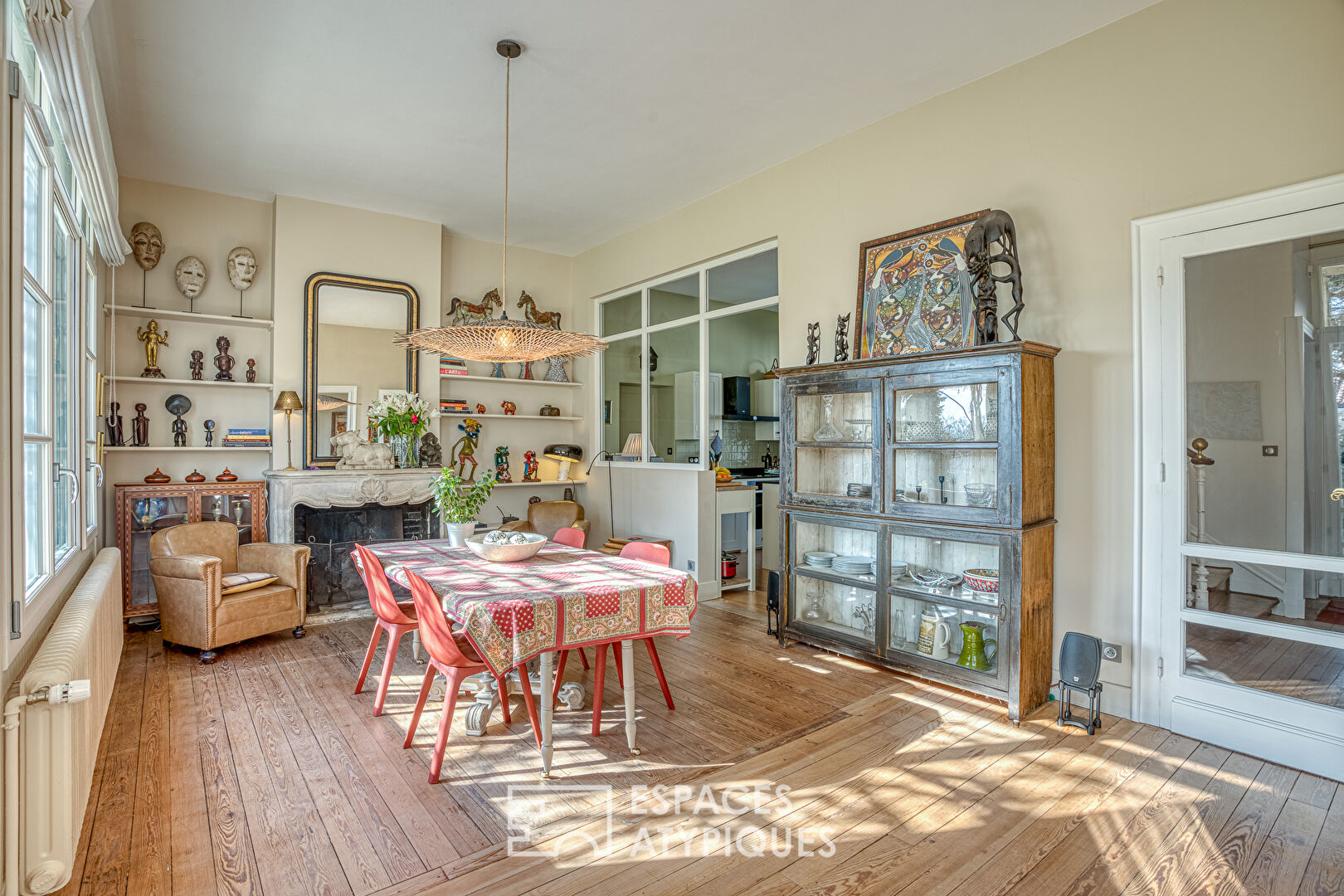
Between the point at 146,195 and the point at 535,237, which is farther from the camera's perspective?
the point at 535,237

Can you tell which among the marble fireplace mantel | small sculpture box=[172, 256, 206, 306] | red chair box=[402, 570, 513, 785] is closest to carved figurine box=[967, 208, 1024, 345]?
red chair box=[402, 570, 513, 785]

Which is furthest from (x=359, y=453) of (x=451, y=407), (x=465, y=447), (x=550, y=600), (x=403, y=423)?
(x=550, y=600)

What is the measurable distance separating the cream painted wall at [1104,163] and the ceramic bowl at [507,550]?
2590 mm

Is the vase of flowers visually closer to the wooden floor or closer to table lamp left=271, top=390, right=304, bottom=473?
table lamp left=271, top=390, right=304, bottom=473

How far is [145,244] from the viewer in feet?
17.0

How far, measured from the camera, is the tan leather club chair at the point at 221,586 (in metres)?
4.17

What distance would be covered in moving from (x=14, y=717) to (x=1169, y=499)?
424 cm

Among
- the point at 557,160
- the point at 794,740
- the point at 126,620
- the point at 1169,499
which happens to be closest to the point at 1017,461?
the point at 1169,499

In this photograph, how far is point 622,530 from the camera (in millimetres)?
6648

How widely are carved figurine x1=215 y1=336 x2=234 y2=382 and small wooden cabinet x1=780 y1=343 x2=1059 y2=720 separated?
14.3 ft

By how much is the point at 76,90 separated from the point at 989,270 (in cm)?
395

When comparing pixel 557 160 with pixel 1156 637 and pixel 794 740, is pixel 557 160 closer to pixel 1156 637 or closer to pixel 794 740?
pixel 794 740

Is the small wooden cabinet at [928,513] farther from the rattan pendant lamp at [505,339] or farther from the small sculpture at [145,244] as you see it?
the small sculpture at [145,244]

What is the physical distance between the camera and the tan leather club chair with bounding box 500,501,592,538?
6.30m
